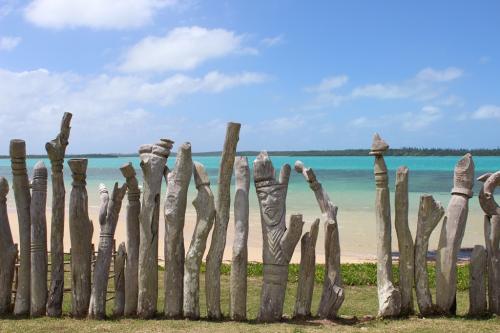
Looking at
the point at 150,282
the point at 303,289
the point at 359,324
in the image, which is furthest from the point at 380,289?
the point at 150,282

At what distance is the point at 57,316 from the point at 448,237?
16.4 ft

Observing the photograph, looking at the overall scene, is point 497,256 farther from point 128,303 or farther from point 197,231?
point 128,303

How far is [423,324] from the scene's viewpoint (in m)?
6.58

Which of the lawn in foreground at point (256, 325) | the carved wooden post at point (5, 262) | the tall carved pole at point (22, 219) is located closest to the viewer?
the lawn in foreground at point (256, 325)

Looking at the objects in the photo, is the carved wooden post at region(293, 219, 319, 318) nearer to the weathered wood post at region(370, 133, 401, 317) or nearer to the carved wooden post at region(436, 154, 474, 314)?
the weathered wood post at region(370, 133, 401, 317)

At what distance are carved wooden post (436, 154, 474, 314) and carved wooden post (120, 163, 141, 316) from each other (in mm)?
3798

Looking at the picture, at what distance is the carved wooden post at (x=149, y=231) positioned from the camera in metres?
6.84

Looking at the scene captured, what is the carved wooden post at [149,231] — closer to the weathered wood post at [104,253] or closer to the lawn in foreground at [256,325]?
the lawn in foreground at [256,325]

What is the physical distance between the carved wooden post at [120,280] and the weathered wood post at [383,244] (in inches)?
126

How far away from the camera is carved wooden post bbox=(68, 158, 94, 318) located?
6.91 m

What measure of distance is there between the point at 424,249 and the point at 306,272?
1538mm

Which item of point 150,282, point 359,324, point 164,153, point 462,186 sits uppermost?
point 164,153

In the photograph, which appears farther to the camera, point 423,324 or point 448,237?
point 448,237

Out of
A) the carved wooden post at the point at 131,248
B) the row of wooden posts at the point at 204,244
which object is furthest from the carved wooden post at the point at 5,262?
the carved wooden post at the point at 131,248
